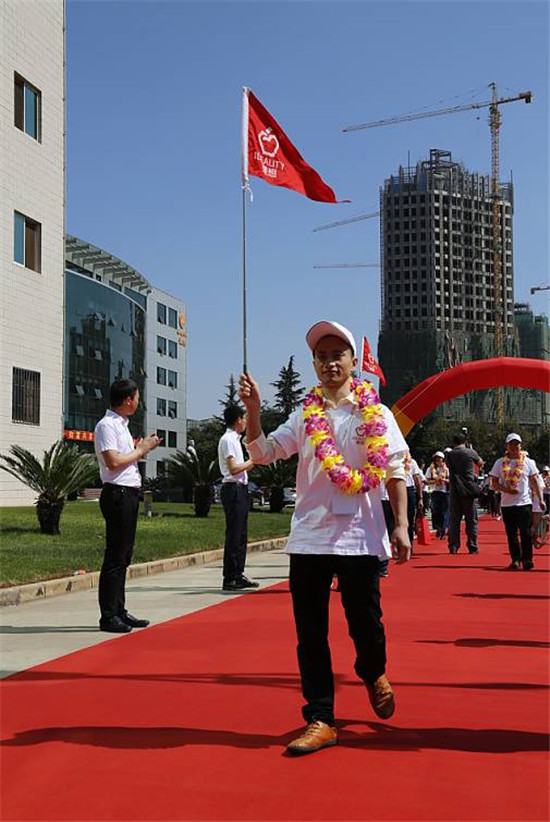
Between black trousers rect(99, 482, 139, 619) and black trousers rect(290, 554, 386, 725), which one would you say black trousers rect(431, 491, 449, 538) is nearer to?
black trousers rect(99, 482, 139, 619)

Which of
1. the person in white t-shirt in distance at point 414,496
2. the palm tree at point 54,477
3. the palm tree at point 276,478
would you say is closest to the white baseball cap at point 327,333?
the person in white t-shirt in distance at point 414,496

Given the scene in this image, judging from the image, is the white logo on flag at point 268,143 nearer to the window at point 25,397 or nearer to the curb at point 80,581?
the curb at point 80,581

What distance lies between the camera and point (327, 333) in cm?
499

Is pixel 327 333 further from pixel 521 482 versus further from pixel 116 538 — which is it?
pixel 521 482


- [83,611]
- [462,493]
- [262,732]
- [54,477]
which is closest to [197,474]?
[54,477]

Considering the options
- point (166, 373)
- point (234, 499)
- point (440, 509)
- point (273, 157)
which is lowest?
point (440, 509)

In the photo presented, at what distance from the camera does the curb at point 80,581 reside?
10.3 metres

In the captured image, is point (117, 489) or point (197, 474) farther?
point (197, 474)

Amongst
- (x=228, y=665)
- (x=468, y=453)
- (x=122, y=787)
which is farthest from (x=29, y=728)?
(x=468, y=453)

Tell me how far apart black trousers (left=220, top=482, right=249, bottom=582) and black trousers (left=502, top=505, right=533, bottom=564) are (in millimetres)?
4550

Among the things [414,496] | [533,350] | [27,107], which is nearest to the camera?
[414,496]

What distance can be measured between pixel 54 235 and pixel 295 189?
1896 centimetres

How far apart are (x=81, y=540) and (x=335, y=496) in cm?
1231

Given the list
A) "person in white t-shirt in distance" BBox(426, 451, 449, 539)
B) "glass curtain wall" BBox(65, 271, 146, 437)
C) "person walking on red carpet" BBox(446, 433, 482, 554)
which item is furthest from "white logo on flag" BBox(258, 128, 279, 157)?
"glass curtain wall" BBox(65, 271, 146, 437)
